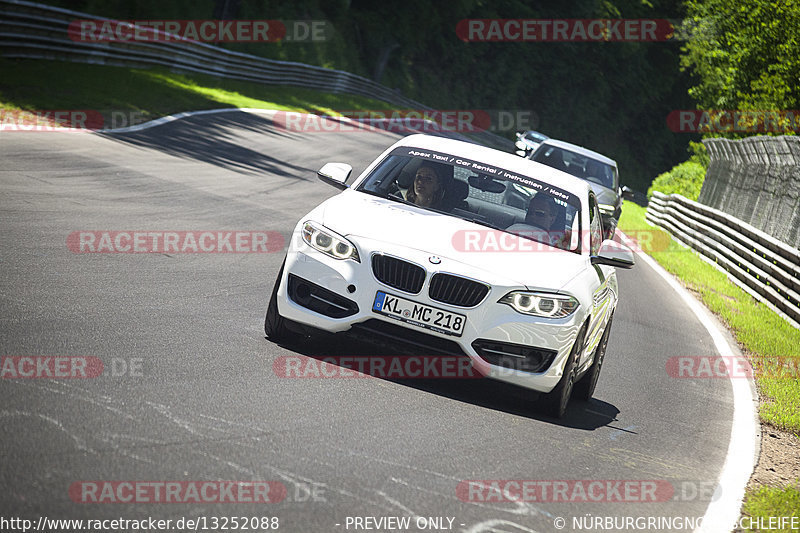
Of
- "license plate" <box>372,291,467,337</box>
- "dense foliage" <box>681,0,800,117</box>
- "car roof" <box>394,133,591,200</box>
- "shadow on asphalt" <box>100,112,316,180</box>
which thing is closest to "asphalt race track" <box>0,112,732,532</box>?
"license plate" <box>372,291,467,337</box>

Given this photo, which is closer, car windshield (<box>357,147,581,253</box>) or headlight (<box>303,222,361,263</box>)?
headlight (<box>303,222,361,263</box>)

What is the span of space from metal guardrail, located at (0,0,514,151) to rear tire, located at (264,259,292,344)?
1842 centimetres

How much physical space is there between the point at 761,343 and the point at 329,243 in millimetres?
7322

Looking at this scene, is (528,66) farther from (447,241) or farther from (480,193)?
(447,241)

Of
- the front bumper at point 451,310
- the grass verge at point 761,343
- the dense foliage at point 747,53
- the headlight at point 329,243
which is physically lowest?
the grass verge at point 761,343

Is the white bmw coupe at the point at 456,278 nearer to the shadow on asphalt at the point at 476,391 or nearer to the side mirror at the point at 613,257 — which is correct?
the side mirror at the point at 613,257

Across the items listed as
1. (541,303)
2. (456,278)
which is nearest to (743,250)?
(541,303)

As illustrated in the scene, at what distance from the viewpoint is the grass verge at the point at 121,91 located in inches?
799

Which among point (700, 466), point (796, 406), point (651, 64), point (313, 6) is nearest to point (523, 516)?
point (700, 466)

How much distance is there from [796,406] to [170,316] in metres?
5.44

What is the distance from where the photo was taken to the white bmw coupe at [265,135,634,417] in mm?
6602

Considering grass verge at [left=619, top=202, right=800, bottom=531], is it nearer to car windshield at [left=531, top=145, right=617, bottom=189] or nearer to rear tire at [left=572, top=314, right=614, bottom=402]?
rear tire at [left=572, top=314, right=614, bottom=402]

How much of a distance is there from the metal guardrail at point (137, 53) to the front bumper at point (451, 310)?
19021 millimetres

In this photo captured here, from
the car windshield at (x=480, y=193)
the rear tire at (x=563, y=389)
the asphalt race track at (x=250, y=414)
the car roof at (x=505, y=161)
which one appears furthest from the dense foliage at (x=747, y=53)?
the rear tire at (x=563, y=389)
